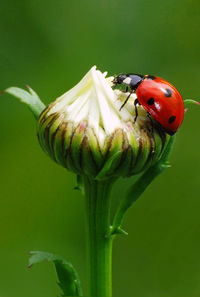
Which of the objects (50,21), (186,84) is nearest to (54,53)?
(50,21)

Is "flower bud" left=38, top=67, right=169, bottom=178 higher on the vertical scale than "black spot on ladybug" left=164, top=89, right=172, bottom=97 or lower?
lower

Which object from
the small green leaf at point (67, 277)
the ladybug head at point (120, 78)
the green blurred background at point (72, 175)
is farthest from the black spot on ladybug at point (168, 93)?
the green blurred background at point (72, 175)

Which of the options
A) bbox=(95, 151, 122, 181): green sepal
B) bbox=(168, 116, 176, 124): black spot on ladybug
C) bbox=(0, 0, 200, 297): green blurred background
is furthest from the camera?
bbox=(0, 0, 200, 297): green blurred background

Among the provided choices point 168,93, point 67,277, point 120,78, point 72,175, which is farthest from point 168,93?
point 72,175

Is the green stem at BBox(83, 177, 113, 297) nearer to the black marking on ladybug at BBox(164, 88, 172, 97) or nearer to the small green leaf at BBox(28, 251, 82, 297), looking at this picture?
the small green leaf at BBox(28, 251, 82, 297)

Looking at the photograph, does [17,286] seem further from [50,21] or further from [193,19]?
[193,19]

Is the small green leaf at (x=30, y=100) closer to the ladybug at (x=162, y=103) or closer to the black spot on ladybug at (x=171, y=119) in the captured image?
the ladybug at (x=162, y=103)

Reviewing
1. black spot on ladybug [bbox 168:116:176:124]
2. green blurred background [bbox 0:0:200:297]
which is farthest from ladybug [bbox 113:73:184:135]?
green blurred background [bbox 0:0:200:297]
